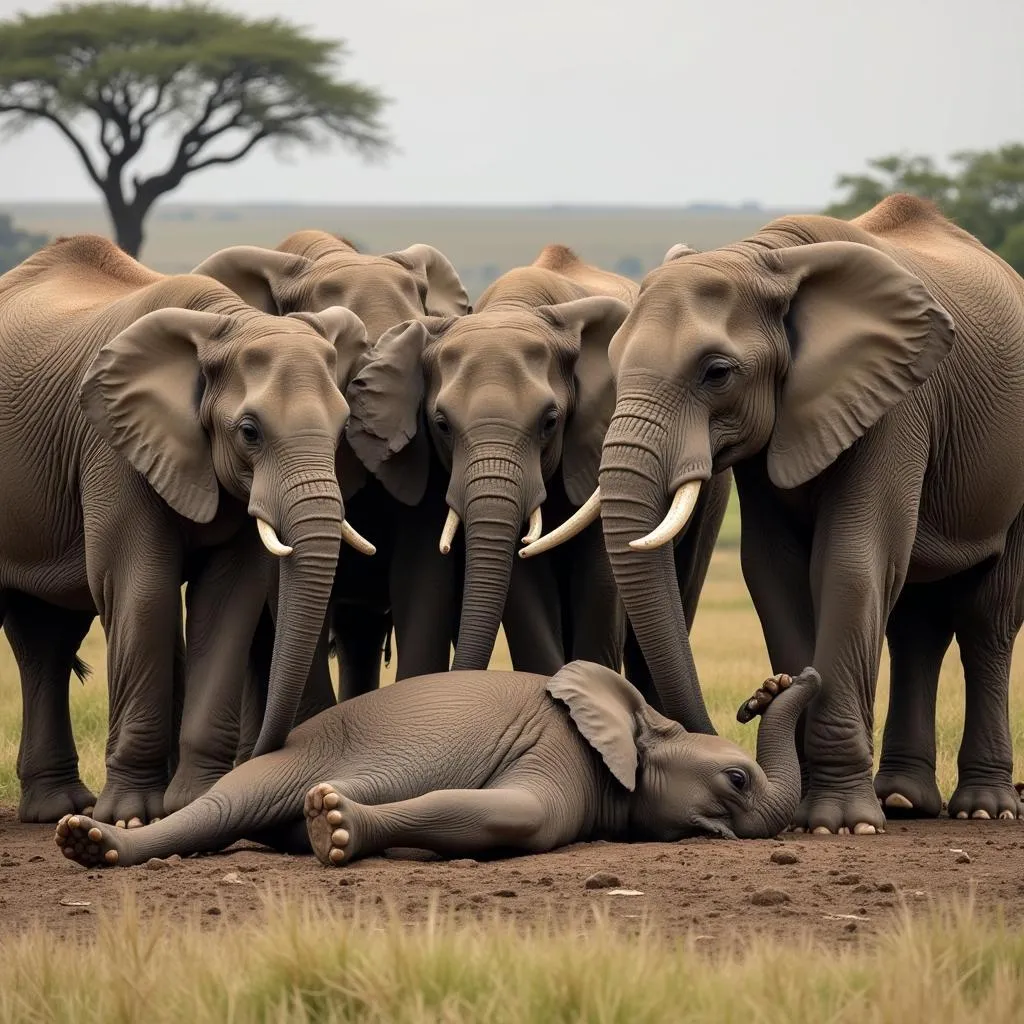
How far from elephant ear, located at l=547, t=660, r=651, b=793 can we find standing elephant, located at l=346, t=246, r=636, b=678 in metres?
0.74

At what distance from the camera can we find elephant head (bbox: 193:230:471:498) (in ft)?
32.7

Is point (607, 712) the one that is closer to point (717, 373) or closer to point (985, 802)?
point (717, 373)

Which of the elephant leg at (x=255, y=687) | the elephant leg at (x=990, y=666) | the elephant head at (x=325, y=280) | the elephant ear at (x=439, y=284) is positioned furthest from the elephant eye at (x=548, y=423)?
the elephant ear at (x=439, y=284)

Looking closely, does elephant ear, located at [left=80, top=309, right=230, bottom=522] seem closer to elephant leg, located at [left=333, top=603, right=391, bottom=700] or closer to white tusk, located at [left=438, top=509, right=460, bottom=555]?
white tusk, located at [left=438, top=509, right=460, bottom=555]

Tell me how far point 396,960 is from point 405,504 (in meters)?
4.48

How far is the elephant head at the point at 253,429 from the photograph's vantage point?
770cm

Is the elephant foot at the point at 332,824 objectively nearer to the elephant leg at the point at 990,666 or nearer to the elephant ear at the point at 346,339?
the elephant ear at the point at 346,339

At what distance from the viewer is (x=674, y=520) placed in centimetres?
784

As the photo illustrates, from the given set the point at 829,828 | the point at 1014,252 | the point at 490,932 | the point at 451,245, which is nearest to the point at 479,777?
the point at 829,828

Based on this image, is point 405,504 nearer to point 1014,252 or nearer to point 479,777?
point 479,777

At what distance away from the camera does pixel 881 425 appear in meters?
8.46

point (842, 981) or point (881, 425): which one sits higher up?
point (881, 425)

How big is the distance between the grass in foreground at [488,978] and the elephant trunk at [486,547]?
10.4 ft

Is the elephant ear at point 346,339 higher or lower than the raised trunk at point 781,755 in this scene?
higher
